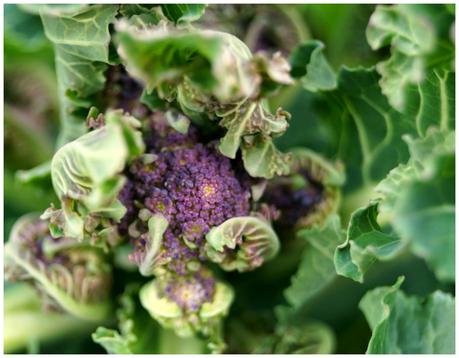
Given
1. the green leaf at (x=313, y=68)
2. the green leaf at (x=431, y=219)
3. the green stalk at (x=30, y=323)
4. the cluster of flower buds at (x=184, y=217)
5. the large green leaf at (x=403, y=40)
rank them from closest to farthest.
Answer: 1. the green leaf at (x=431, y=219)
2. the large green leaf at (x=403, y=40)
3. the cluster of flower buds at (x=184, y=217)
4. the green leaf at (x=313, y=68)
5. the green stalk at (x=30, y=323)

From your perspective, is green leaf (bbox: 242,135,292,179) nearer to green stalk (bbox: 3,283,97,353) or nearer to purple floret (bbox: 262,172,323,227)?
purple floret (bbox: 262,172,323,227)

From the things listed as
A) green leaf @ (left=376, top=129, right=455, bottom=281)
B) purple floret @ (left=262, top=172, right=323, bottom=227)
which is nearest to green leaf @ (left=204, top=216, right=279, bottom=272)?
purple floret @ (left=262, top=172, right=323, bottom=227)

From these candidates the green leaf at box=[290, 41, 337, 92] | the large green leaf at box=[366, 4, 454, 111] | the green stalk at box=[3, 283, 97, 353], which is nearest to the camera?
the large green leaf at box=[366, 4, 454, 111]

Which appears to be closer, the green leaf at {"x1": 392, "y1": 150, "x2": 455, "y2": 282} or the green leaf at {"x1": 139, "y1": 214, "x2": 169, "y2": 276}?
the green leaf at {"x1": 392, "y1": 150, "x2": 455, "y2": 282}

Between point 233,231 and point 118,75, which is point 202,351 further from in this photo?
point 118,75

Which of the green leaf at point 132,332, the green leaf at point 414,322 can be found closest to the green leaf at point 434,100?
the green leaf at point 414,322

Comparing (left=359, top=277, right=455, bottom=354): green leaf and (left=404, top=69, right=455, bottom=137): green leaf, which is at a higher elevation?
(left=404, top=69, right=455, bottom=137): green leaf

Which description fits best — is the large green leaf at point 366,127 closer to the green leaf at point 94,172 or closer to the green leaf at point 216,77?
the green leaf at point 216,77
